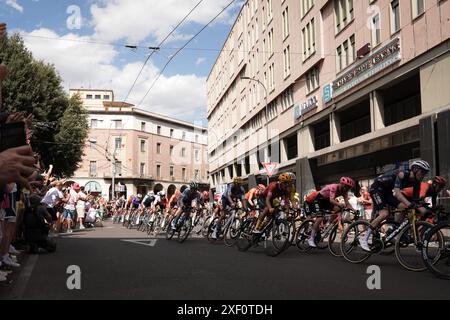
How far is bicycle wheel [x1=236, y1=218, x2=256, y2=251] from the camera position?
1098cm

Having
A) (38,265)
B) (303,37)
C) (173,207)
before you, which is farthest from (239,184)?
(303,37)

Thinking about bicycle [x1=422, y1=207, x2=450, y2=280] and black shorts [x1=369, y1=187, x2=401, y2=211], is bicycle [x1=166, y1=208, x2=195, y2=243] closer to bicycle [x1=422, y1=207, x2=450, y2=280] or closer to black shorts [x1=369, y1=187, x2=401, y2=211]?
black shorts [x1=369, y1=187, x2=401, y2=211]

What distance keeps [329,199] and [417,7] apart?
41.2 feet

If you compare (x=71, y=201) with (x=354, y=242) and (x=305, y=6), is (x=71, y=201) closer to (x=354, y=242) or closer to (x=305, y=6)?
(x=354, y=242)

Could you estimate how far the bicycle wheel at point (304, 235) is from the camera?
10.6 meters

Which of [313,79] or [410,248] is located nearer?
[410,248]

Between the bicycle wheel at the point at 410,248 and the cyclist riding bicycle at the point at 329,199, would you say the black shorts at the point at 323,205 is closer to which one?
the cyclist riding bicycle at the point at 329,199

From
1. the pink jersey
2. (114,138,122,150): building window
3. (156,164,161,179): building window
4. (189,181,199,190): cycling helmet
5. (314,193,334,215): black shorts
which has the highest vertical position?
(114,138,122,150): building window

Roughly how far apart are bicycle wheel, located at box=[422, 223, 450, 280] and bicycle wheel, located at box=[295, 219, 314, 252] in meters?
3.65

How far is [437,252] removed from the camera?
6887 mm

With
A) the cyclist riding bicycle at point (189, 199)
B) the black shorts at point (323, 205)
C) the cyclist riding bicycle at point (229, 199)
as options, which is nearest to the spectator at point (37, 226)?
the cyclist riding bicycle at point (189, 199)

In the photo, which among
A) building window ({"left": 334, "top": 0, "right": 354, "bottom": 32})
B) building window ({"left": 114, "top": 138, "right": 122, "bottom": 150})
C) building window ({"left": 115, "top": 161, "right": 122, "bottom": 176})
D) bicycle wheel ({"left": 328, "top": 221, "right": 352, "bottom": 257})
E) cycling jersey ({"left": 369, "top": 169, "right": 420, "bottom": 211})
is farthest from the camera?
building window ({"left": 114, "top": 138, "right": 122, "bottom": 150})

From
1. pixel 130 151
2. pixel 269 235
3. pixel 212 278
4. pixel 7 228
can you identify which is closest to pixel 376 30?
pixel 269 235

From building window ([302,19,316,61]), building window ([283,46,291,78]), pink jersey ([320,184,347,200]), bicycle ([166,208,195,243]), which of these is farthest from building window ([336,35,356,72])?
pink jersey ([320,184,347,200])
